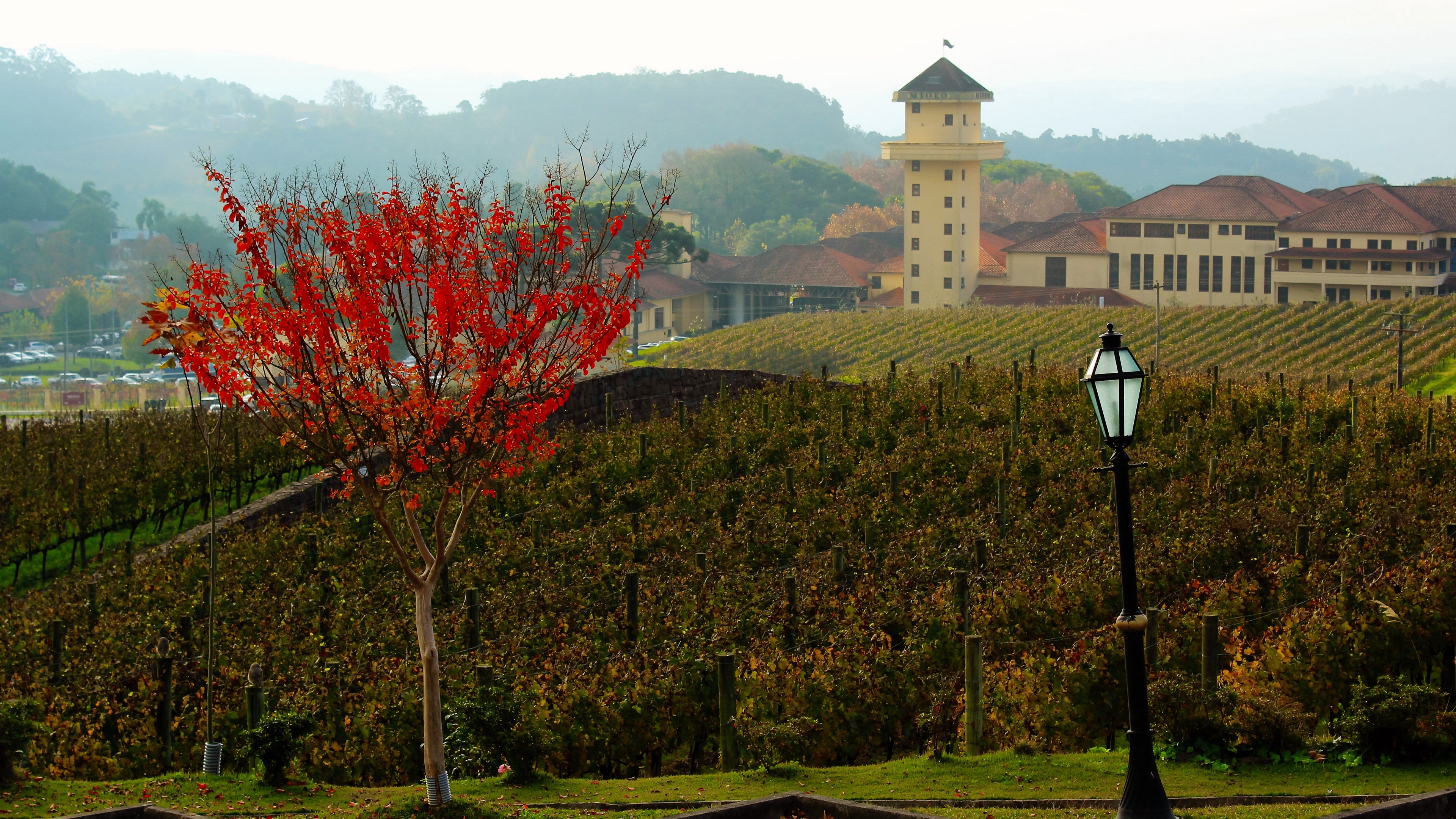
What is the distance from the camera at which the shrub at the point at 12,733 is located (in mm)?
8641

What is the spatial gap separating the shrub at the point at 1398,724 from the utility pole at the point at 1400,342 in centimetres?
2984

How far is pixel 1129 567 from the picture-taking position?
7.13m

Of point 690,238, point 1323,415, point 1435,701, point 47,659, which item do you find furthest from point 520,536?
point 690,238

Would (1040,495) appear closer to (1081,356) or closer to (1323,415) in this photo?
(1323,415)

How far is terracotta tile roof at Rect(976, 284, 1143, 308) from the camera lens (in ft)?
243

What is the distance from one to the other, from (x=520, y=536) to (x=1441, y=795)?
39.4ft

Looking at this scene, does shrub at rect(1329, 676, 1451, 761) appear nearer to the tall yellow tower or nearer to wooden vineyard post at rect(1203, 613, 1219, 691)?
wooden vineyard post at rect(1203, 613, 1219, 691)

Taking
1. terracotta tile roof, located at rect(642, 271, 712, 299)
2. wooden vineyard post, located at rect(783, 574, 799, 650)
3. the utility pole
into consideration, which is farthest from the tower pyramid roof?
wooden vineyard post, located at rect(783, 574, 799, 650)

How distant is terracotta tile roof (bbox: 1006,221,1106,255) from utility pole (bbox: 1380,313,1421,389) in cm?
2828

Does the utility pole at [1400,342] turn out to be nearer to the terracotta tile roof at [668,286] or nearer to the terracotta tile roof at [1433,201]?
Answer: the terracotta tile roof at [1433,201]

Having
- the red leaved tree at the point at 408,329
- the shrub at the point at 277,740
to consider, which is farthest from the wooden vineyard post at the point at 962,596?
the shrub at the point at 277,740

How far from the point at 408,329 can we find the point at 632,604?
5.51 m

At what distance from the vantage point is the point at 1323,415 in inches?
930

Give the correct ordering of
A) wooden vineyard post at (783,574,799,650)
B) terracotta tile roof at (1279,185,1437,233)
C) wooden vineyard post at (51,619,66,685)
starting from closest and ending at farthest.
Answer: wooden vineyard post at (51,619,66,685) → wooden vineyard post at (783,574,799,650) → terracotta tile roof at (1279,185,1437,233)
